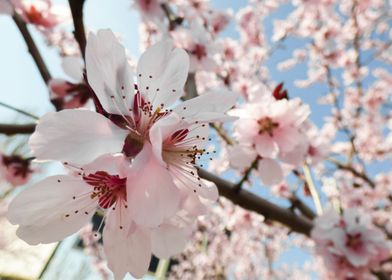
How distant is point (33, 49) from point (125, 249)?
36.0 inches

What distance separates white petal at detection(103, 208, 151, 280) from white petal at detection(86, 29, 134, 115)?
0.19 m

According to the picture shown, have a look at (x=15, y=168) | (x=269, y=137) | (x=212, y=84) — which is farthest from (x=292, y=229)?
(x=212, y=84)

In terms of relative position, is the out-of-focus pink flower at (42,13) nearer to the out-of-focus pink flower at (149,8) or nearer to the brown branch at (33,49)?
the brown branch at (33,49)

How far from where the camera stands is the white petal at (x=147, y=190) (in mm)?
491

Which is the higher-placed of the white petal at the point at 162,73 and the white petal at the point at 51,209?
the white petal at the point at 162,73

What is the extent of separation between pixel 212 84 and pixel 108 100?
9.99 feet

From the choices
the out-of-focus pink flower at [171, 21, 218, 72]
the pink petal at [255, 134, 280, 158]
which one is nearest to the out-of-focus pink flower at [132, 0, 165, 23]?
the out-of-focus pink flower at [171, 21, 218, 72]

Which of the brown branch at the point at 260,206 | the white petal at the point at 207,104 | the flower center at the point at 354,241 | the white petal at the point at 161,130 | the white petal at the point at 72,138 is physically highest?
the white petal at the point at 72,138

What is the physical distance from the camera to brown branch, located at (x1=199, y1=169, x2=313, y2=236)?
47.1 inches

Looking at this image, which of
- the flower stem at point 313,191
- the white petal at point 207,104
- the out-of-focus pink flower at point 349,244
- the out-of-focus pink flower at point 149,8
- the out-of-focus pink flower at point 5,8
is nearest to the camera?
the white petal at point 207,104

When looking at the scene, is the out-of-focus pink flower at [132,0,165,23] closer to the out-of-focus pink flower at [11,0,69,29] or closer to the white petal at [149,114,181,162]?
the out-of-focus pink flower at [11,0,69,29]

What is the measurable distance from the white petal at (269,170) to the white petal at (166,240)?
66cm

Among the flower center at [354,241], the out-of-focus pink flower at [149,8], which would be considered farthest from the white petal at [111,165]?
the out-of-focus pink flower at [149,8]

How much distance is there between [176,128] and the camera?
1.73 ft
